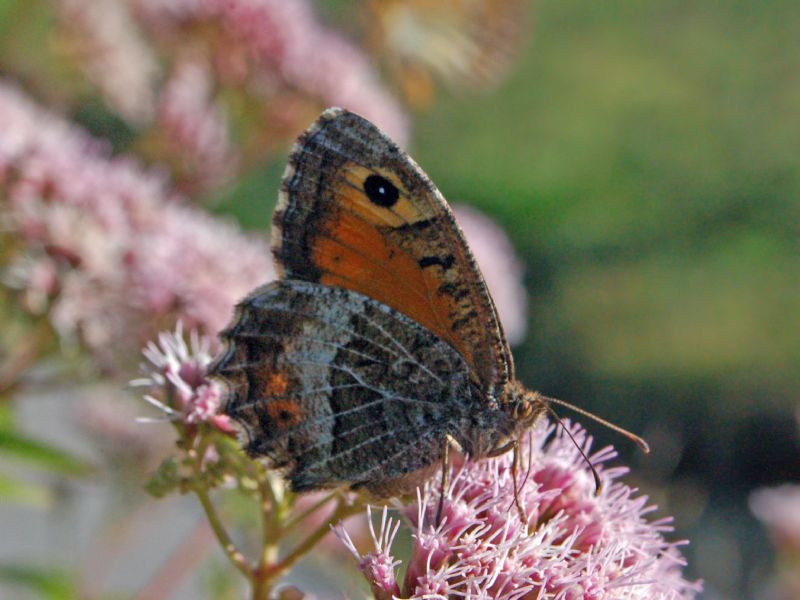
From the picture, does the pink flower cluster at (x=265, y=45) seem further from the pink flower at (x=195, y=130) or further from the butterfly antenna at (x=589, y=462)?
the butterfly antenna at (x=589, y=462)

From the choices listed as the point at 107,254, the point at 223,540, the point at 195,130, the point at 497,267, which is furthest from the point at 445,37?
the point at 223,540

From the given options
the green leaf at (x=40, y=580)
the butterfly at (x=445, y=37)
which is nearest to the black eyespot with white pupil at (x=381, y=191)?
the green leaf at (x=40, y=580)

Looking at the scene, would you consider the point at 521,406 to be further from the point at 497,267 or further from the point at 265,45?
the point at 497,267

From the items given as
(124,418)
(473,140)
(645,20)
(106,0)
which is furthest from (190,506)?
(645,20)

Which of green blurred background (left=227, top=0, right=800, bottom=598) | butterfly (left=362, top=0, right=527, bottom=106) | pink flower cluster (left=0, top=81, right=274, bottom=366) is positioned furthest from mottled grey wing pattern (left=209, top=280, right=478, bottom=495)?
green blurred background (left=227, top=0, right=800, bottom=598)

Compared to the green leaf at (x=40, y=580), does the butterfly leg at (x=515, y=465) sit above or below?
above

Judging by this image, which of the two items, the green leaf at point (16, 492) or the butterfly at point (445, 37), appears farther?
the butterfly at point (445, 37)

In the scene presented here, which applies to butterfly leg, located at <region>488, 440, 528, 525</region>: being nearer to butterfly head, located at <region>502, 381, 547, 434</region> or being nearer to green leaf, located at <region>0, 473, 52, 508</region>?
butterfly head, located at <region>502, 381, 547, 434</region>
